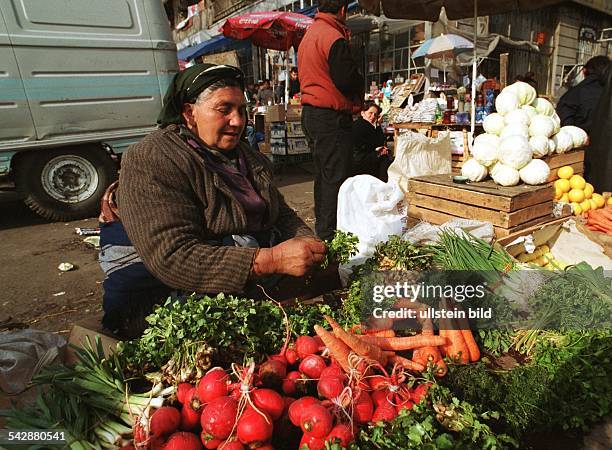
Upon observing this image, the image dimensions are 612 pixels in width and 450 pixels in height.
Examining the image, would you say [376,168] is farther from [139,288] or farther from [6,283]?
[6,283]

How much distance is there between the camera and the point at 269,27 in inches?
356

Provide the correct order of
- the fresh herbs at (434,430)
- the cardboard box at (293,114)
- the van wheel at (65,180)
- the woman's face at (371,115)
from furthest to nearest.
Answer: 1. the cardboard box at (293,114)
2. the woman's face at (371,115)
3. the van wheel at (65,180)
4. the fresh herbs at (434,430)

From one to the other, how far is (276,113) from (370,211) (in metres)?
5.93

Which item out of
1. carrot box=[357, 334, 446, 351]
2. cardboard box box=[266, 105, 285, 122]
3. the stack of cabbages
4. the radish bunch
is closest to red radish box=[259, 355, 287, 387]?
the radish bunch

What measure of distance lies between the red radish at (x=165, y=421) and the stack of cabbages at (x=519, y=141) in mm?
3138

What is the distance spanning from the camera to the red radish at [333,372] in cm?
142

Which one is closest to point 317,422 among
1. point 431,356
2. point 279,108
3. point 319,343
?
point 319,343

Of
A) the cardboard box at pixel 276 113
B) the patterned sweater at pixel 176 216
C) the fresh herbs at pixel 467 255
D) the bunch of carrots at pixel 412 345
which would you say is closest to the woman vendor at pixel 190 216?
the patterned sweater at pixel 176 216

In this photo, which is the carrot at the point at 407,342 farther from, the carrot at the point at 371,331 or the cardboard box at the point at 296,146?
the cardboard box at the point at 296,146

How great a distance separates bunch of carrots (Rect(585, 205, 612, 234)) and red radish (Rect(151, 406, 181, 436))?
371 centimetres

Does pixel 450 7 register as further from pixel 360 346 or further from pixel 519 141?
pixel 360 346

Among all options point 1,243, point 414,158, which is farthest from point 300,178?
point 1,243

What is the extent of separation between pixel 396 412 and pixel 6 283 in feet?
13.8

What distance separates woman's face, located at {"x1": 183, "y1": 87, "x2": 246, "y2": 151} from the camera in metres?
1.89
